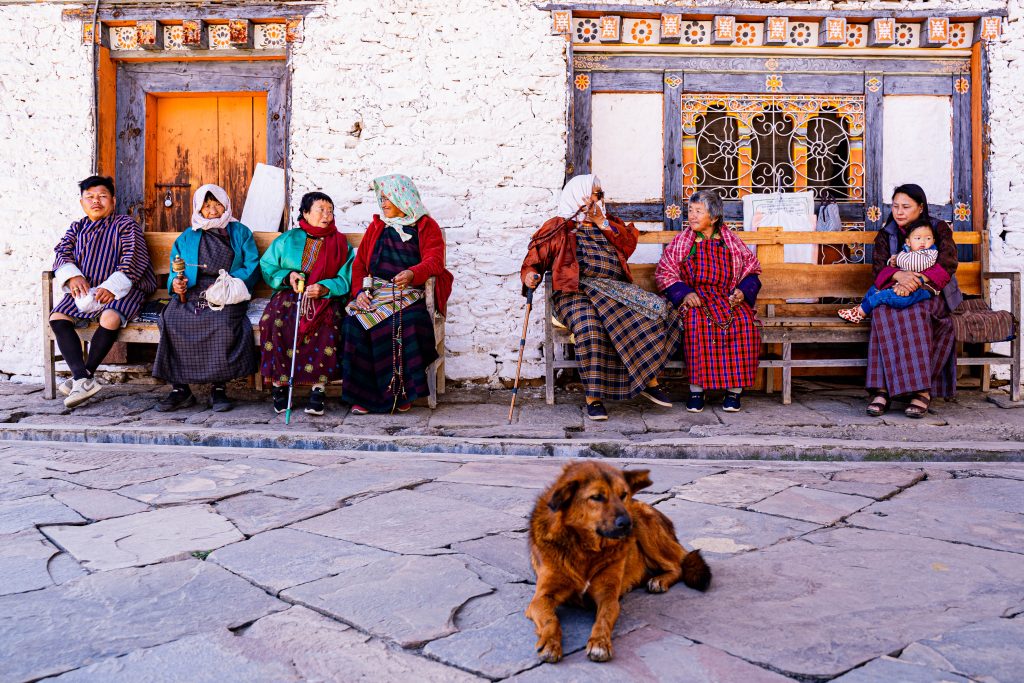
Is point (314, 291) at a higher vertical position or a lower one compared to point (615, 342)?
higher

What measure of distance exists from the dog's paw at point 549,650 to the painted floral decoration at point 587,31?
5.57 meters

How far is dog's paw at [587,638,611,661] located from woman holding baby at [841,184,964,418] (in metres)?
4.03

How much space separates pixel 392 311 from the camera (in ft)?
19.3

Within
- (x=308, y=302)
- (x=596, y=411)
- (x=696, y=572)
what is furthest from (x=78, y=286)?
(x=696, y=572)

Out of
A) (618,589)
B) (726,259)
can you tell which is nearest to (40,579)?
(618,589)

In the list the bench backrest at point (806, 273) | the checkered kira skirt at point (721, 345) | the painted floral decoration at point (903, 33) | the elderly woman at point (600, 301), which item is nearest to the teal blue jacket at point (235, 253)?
the elderly woman at point (600, 301)

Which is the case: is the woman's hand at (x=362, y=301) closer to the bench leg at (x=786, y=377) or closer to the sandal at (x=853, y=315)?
the bench leg at (x=786, y=377)

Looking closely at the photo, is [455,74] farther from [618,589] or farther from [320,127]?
[618,589]

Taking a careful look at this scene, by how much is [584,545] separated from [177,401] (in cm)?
430

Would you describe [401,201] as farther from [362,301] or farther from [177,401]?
[177,401]

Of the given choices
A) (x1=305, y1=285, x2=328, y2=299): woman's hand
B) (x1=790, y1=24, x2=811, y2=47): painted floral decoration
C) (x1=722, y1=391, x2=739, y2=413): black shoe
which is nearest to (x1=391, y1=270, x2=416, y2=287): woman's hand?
(x1=305, y1=285, x2=328, y2=299): woman's hand

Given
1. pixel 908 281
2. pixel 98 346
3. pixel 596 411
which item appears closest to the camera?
pixel 596 411

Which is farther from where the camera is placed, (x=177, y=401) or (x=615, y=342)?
(x=177, y=401)

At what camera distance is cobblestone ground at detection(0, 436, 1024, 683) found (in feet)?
7.24
